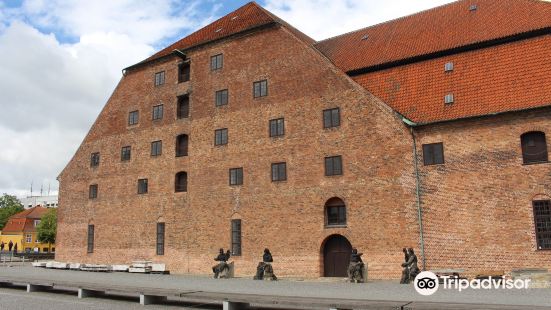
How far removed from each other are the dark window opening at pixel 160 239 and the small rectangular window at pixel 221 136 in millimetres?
5655

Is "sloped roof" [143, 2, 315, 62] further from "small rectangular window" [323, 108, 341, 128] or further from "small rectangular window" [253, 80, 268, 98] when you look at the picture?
"small rectangular window" [323, 108, 341, 128]

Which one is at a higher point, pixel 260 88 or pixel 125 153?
pixel 260 88

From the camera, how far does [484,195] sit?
1828cm

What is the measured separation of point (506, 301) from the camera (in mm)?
10875

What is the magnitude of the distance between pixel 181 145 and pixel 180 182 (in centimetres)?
208

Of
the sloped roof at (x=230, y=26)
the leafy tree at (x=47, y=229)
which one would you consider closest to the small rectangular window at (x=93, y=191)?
the sloped roof at (x=230, y=26)

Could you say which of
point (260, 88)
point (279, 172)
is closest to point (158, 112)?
point (260, 88)

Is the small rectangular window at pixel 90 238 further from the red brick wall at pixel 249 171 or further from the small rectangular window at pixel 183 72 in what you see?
the small rectangular window at pixel 183 72

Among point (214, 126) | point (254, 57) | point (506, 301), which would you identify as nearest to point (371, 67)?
point (254, 57)

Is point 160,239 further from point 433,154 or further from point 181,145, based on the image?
point 433,154

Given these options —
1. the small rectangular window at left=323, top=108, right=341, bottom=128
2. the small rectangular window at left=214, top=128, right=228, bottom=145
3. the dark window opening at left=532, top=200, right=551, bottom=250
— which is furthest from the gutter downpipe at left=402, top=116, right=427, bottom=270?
the small rectangular window at left=214, top=128, right=228, bottom=145

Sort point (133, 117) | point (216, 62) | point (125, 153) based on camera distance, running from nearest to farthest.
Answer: point (216, 62) < point (125, 153) < point (133, 117)

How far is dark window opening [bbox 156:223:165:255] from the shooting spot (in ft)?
86.4

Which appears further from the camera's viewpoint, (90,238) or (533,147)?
(90,238)
